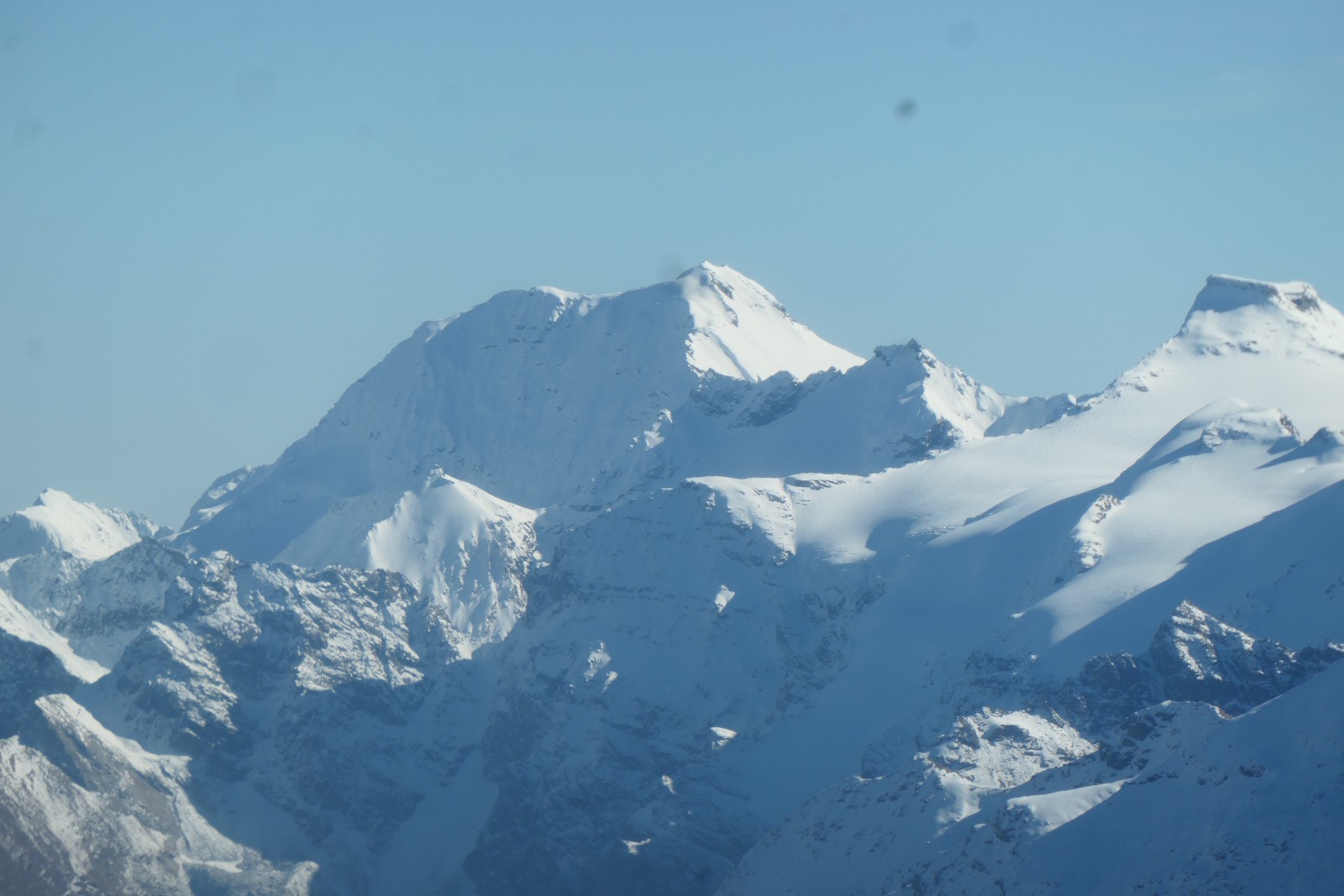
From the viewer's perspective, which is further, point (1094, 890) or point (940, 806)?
point (940, 806)

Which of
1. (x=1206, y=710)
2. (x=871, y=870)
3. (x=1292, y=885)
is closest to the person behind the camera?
(x=1292, y=885)

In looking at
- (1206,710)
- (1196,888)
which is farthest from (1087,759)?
(1196,888)

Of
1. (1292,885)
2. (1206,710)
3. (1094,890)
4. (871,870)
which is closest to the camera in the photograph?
(1292,885)

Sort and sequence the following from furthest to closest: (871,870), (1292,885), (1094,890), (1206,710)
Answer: (871,870) < (1206,710) < (1094,890) < (1292,885)

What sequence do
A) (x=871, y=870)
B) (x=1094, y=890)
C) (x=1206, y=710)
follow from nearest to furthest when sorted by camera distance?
1. (x=1094, y=890)
2. (x=1206, y=710)
3. (x=871, y=870)

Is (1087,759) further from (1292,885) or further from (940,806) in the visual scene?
(1292,885)

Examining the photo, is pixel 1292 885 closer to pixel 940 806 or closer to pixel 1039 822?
pixel 1039 822

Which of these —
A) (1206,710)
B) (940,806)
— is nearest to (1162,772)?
(1206,710)

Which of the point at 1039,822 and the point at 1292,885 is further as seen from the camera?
the point at 1039,822
